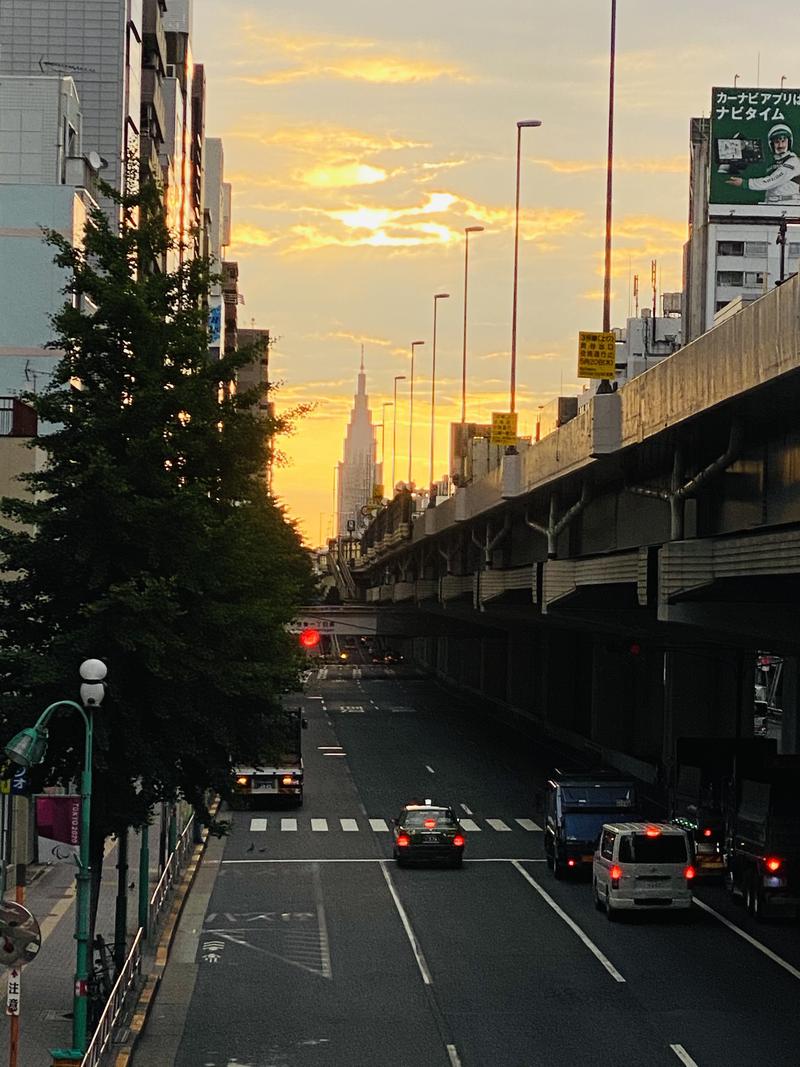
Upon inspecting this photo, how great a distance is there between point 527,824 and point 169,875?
1933 cm

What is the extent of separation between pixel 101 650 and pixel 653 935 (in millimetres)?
14609

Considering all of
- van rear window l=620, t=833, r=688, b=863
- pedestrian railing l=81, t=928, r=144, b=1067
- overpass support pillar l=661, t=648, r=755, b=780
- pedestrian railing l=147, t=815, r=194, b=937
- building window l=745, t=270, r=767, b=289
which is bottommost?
pedestrian railing l=147, t=815, r=194, b=937

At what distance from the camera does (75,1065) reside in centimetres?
1945

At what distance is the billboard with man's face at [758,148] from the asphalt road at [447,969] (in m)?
90.3

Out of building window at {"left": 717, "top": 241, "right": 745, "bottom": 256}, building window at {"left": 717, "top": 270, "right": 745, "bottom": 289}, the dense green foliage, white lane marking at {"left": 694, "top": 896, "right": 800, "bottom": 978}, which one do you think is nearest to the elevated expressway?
white lane marking at {"left": 694, "top": 896, "right": 800, "bottom": 978}

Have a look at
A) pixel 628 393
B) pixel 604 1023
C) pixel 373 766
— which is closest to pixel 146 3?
pixel 373 766

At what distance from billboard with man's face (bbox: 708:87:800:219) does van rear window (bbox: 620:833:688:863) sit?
100 metres

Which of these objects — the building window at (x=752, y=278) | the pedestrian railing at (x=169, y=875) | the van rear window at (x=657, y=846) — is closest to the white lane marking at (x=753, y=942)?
the van rear window at (x=657, y=846)

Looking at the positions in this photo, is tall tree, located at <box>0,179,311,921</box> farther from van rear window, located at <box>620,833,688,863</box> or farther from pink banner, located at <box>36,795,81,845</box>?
van rear window, located at <box>620,833,688,863</box>

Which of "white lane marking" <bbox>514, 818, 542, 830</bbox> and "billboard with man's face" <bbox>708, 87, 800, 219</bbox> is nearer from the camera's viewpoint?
"white lane marking" <bbox>514, 818, 542, 830</bbox>

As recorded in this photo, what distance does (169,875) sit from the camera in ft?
117

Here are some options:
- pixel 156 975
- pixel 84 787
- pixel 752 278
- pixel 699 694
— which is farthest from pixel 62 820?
pixel 752 278

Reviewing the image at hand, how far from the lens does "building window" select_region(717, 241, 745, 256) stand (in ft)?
470

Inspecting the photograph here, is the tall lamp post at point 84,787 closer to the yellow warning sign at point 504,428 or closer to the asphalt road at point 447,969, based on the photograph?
the asphalt road at point 447,969
